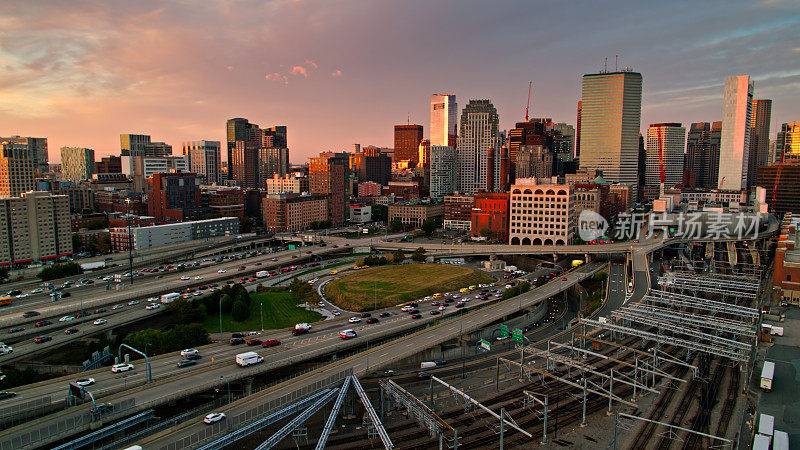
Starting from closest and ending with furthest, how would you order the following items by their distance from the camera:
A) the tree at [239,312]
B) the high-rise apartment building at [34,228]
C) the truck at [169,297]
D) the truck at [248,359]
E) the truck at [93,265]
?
the truck at [248,359] → the tree at [239,312] → the truck at [169,297] → the truck at [93,265] → the high-rise apartment building at [34,228]

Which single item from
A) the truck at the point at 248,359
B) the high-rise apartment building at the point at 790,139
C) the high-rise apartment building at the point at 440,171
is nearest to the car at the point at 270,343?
the truck at the point at 248,359

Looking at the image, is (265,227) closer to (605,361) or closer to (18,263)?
(18,263)

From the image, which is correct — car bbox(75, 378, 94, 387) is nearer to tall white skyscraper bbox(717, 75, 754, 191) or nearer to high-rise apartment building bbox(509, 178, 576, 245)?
high-rise apartment building bbox(509, 178, 576, 245)

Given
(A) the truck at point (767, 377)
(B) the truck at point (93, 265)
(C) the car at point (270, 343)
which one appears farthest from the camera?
(B) the truck at point (93, 265)

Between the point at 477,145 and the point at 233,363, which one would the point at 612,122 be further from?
the point at 233,363

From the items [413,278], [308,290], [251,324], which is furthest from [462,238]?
[251,324]

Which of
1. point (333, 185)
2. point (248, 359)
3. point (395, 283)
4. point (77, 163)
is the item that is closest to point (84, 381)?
point (248, 359)

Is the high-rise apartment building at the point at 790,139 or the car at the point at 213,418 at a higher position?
the high-rise apartment building at the point at 790,139

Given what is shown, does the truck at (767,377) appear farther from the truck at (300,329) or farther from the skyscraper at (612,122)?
the skyscraper at (612,122)
